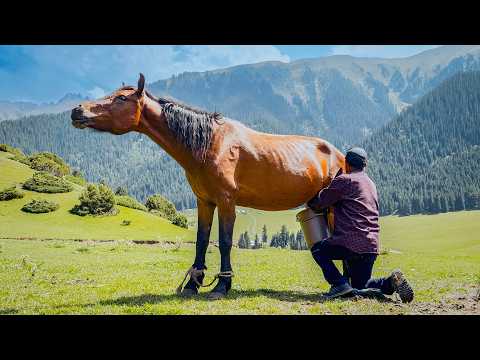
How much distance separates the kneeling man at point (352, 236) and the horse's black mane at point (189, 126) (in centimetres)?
262

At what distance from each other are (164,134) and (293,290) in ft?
14.9

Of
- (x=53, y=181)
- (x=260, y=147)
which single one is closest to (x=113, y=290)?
(x=260, y=147)

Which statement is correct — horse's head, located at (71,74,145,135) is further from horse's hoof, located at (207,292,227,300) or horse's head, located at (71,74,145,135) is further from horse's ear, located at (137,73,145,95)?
horse's hoof, located at (207,292,227,300)

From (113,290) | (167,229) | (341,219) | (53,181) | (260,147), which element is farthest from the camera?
(53,181)

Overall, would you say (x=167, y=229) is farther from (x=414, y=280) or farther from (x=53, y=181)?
(x=414, y=280)

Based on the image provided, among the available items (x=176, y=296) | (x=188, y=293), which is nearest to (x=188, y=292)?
(x=188, y=293)

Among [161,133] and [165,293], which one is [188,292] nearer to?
[165,293]

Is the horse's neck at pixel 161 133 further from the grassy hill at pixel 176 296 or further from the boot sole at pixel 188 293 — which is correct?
the grassy hill at pixel 176 296

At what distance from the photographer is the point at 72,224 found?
4566 centimetres

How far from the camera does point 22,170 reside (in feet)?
193

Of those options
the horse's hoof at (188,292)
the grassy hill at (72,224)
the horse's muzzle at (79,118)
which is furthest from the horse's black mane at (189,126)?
the grassy hill at (72,224)
